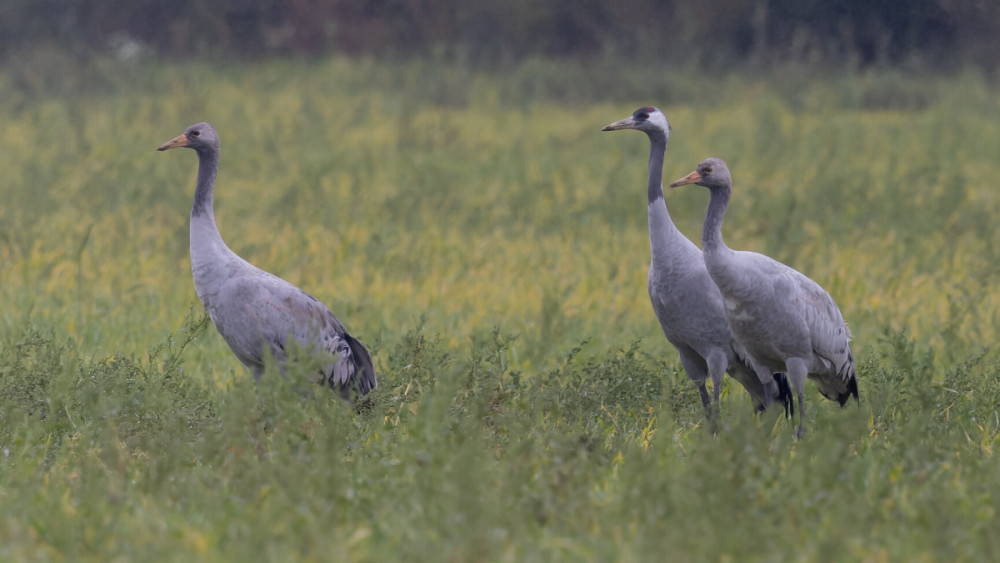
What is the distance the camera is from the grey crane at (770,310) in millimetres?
5445

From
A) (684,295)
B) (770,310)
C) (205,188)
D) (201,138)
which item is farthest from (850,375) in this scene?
(201,138)

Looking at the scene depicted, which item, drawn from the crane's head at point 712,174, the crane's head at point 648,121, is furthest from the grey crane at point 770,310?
the crane's head at point 648,121

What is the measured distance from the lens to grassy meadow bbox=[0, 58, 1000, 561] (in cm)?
391

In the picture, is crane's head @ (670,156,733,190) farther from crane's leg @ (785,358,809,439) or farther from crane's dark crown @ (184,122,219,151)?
crane's dark crown @ (184,122,219,151)

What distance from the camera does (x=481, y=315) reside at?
778cm

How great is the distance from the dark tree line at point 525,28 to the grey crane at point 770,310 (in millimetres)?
13436

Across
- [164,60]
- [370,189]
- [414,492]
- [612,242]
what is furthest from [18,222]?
[164,60]

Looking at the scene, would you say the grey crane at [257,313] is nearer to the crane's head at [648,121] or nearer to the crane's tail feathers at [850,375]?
the crane's head at [648,121]

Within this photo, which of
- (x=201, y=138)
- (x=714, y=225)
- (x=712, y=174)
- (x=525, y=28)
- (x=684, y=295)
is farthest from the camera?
(x=525, y=28)

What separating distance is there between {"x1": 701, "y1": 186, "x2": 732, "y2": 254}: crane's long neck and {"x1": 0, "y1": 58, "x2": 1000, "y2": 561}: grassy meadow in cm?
77

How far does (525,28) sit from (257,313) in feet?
50.9

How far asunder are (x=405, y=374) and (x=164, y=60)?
14.8 metres

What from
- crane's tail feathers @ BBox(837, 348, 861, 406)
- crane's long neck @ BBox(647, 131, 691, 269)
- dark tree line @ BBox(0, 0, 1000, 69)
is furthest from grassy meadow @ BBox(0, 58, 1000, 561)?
dark tree line @ BBox(0, 0, 1000, 69)

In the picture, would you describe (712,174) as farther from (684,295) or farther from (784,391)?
(784,391)
